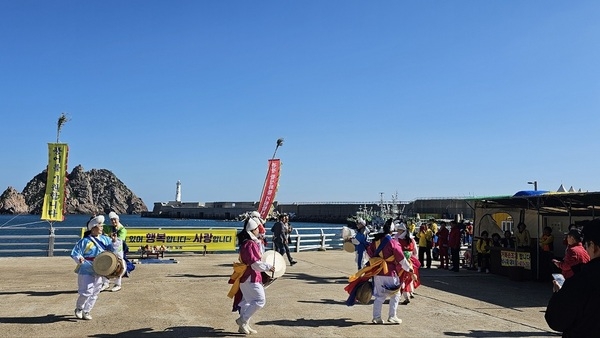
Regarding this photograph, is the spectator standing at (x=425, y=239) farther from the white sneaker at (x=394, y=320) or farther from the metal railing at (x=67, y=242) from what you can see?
the white sneaker at (x=394, y=320)

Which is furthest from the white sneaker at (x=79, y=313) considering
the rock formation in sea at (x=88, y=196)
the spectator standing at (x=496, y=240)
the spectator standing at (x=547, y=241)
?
the rock formation in sea at (x=88, y=196)

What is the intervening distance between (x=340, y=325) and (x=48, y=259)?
1350 cm

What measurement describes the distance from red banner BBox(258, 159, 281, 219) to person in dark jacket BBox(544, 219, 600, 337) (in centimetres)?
1408

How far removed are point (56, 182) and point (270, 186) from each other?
24.7 ft

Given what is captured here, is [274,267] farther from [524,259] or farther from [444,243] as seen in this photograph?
[444,243]

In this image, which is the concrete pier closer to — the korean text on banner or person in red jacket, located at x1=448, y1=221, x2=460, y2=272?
person in red jacket, located at x1=448, y1=221, x2=460, y2=272

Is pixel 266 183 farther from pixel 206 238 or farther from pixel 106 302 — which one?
pixel 106 302

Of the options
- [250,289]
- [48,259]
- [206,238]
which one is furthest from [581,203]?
[48,259]

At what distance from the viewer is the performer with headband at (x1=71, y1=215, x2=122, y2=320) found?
318 inches

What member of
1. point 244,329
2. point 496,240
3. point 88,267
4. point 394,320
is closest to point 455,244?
point 496,240

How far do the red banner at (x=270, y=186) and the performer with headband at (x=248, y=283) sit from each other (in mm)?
9527

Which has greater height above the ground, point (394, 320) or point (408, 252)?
point (408, 252)

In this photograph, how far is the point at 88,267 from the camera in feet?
27.0

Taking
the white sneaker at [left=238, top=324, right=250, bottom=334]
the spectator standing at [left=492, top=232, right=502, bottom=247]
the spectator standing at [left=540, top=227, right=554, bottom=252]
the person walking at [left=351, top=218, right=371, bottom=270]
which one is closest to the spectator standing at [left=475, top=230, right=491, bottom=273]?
the spectator standing at [left=492, top=232, right=502, bottom=247]
